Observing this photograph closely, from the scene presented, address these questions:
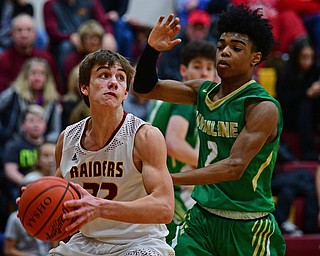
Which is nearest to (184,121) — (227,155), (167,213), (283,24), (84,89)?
(227,155)

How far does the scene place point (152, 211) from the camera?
411 centimetres

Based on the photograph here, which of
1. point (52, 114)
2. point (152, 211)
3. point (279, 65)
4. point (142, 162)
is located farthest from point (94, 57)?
point (279, 65)

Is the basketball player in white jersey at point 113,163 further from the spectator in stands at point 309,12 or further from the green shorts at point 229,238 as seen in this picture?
the spectator in stands at point 309,12

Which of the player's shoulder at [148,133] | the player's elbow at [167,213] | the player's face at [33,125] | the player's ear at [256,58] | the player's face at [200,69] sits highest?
the player's ear at [256,58]

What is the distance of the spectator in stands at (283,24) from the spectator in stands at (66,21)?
2.08m

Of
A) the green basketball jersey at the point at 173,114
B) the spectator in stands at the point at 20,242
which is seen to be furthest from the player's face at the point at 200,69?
the spectator in stands at the point at 20,242

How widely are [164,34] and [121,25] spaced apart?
5924 millimetres

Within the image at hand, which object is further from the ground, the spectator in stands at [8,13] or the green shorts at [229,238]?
the spectator in stands at [8,13]

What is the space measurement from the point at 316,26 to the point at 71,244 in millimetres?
7747

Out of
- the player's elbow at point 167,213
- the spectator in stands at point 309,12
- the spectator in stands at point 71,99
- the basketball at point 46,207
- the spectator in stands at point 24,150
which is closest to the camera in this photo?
the basketball at point 46,207

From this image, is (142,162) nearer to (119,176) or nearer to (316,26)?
(119,176)

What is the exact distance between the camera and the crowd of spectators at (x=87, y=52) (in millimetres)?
8891

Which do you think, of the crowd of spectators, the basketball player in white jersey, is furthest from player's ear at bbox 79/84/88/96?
the crowd of spectators

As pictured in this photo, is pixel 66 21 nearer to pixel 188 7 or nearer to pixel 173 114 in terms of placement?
pixel 188 7
